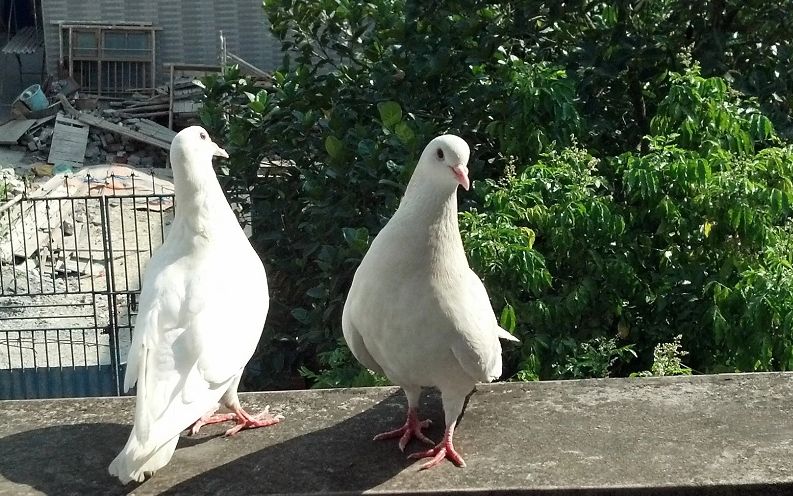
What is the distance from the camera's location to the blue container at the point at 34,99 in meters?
15.8

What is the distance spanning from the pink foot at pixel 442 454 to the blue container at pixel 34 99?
14.3m

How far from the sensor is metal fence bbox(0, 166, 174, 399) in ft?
23.1

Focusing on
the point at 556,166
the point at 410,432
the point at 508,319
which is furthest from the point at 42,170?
the point at 410,432

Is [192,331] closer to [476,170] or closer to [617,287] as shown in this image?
[617,287]

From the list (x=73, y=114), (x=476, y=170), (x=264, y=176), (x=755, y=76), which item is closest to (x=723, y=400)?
(x=476, y=170)

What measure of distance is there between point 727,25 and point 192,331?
3902 mm

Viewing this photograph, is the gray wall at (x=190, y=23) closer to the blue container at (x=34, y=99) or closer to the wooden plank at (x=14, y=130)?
the blue container at (x=34, y=99)

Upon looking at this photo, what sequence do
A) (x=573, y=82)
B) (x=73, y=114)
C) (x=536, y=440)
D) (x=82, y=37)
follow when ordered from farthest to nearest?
(x=82, y=37), (x=73, y=114), (x=573, y=82), (x=536, y=440)

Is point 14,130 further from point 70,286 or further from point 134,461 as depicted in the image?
point 134,461

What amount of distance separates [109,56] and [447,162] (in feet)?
49.3

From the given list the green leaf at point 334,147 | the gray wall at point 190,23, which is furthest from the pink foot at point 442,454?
the gray wall at point 190,23

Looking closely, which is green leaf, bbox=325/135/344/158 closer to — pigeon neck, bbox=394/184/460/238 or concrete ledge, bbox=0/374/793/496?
concrete ledge, bbox=0/374/793/496

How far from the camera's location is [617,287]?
4.43 meters

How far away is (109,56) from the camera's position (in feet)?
54.7
